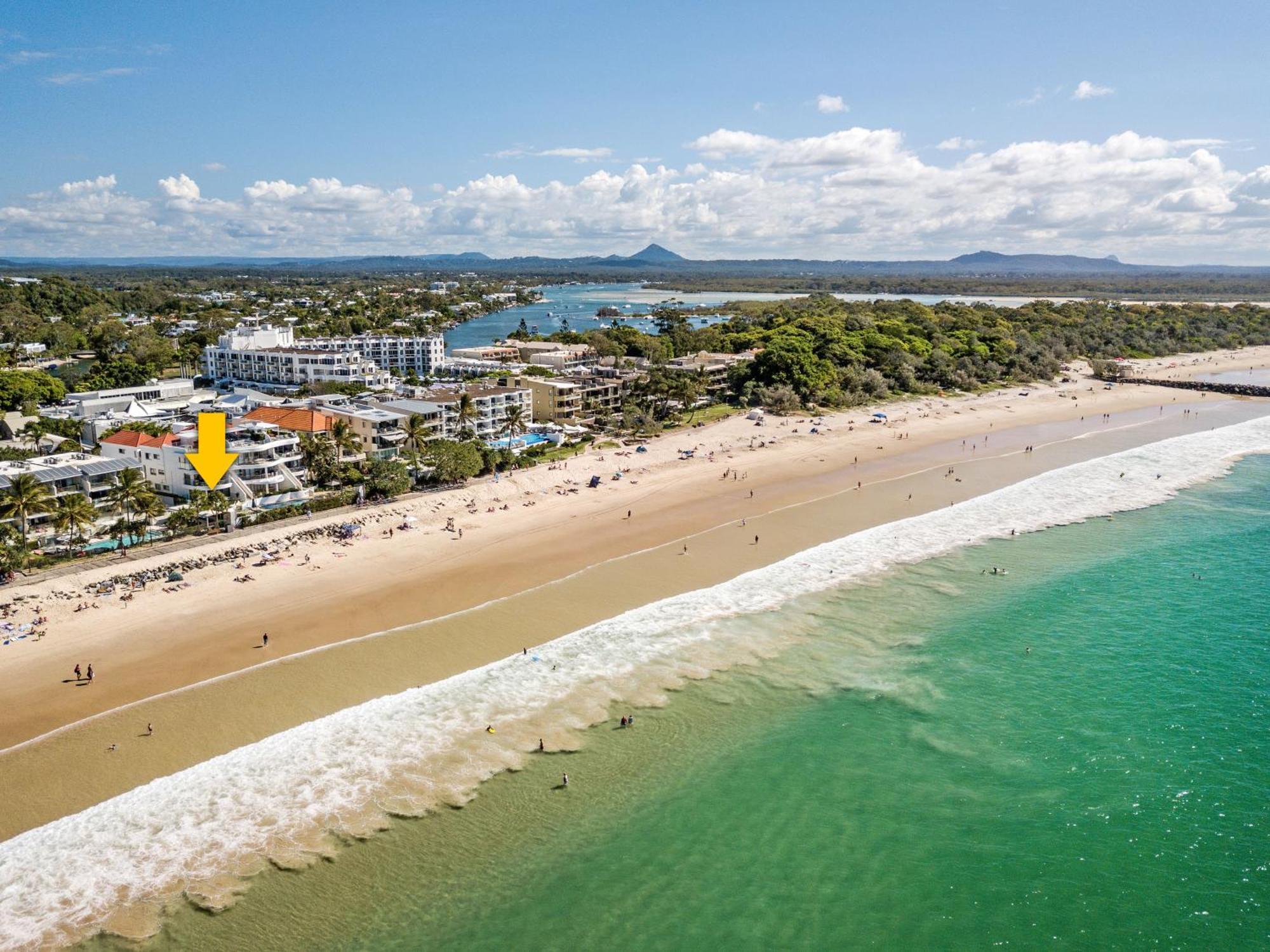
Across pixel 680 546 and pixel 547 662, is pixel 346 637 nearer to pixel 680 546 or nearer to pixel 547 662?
pixel 547 662

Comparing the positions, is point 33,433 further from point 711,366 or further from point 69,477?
point 711,366

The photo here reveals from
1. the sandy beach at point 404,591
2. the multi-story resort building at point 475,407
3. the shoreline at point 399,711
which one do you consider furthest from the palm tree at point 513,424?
the shoreline at point 399,711

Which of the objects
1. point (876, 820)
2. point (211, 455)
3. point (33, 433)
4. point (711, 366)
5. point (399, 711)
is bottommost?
point (876, 820)

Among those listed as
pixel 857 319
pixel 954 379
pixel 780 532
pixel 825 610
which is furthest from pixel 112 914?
pixel 857 319

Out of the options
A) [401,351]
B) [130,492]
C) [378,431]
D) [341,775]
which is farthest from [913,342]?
[341,775]

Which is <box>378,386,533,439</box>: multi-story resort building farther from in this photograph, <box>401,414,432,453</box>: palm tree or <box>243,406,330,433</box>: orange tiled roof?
<box>243,406,330,433</box>: orange tiled roof
